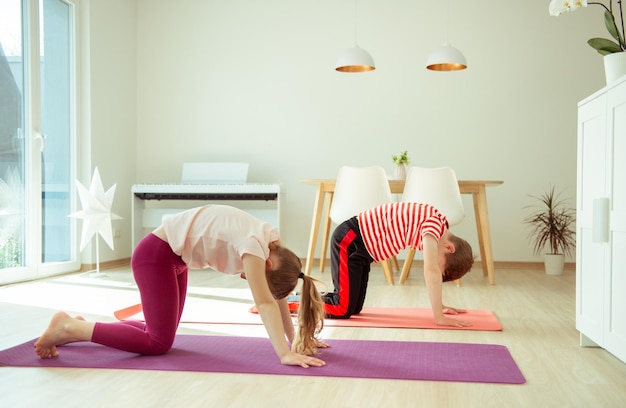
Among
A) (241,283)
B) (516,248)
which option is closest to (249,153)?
(241,283)

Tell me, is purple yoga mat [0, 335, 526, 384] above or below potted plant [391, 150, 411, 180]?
below

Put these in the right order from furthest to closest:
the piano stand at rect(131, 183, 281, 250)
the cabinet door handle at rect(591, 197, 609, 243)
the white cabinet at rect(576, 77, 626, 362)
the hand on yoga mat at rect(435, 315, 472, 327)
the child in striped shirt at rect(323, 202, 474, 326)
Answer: the piano stand at rect(131, 183, 281, 250) < the hand on yoga mat at rect(435, 315, 472, 327) < the child in striped shirt at rect(323, 202, 474, 326) < the cabinet door handle at rect(591, 197, 609, 243) < the white cabinet at rect(576, 77, 626, 362)

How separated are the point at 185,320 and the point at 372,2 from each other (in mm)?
4207

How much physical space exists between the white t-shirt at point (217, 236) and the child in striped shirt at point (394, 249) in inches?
40.2

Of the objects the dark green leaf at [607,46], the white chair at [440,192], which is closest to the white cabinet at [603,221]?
the dark green leaf at [607,46]

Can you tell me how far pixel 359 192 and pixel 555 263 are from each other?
1973 millimetres

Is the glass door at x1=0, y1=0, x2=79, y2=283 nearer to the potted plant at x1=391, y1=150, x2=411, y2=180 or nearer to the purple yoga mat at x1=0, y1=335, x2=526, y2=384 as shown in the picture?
the purple yoga mat at x1=0, y1=335, x2=526, y2=384

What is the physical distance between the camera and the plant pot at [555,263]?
19.0 ft

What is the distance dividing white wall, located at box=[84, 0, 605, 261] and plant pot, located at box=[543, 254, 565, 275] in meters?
0.46

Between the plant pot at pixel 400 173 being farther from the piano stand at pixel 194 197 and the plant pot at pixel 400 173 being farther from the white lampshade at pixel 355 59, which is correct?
the piano stand at pixel 194 197

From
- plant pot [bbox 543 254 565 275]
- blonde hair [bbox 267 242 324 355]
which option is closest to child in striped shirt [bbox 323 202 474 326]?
blonde hair [bbox 267 242 324 355]

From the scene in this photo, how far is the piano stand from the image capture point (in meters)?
6.07

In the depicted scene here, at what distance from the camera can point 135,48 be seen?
22.5ft

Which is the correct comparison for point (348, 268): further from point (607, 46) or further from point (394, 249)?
point (607, 46)
